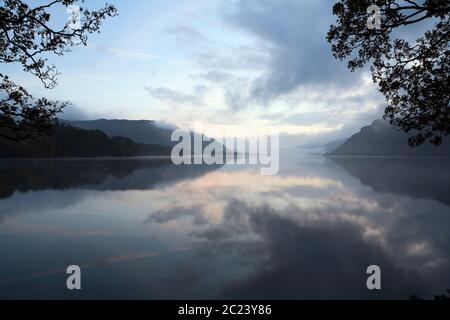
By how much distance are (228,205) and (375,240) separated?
62.9ft

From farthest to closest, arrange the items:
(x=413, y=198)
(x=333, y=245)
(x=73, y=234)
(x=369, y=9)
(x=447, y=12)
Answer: (x=413, y=198) → (x=73, y=234) → (x=333, y=245) → (x=369, y=9) → (x=447, y=12)

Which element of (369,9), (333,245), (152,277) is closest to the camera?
(369,9)

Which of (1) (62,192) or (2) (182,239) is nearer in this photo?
(2) (182,239)

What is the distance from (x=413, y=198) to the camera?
46219 millimetres

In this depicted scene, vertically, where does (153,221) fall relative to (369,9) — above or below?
below
